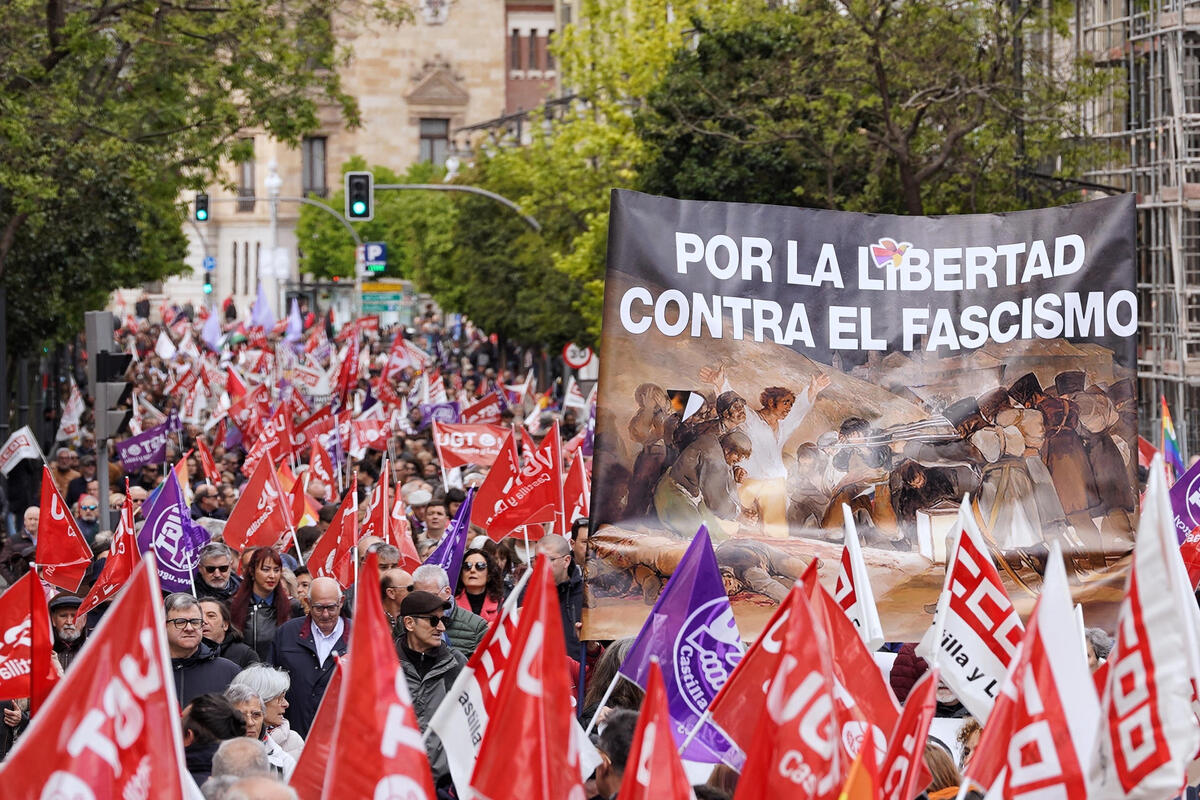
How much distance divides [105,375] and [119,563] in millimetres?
5486

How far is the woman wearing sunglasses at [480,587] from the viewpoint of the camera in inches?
408

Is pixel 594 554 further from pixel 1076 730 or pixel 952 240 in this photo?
pixel 1076 730

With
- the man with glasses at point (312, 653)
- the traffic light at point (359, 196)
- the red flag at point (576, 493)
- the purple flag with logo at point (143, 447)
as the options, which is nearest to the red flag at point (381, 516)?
the red flag at point (576, 493)

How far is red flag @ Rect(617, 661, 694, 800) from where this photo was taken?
207 inches

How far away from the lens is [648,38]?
106 ft

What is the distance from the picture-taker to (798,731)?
558 cm

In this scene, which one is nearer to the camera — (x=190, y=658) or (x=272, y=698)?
(x=272, y=698)

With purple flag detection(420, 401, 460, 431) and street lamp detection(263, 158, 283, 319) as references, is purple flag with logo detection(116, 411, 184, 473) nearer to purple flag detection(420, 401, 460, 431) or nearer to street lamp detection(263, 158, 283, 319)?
purple flag detection(420, 401, 460, 431)

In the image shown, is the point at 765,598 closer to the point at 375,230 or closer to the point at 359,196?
the point at 359,196

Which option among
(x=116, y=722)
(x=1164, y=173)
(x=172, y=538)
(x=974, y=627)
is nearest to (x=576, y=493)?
(x=172, y=538)

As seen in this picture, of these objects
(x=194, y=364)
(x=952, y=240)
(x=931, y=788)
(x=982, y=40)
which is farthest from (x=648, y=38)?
(x=931, y=788)

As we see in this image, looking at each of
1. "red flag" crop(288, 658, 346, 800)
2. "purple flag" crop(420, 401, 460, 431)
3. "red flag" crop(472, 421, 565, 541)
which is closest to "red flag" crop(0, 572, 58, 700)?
"red flag" crop(288, 658, 346, 800)

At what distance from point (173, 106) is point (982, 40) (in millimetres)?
8830

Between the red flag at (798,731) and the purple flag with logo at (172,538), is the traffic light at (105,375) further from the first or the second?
the red flag at (798,731)
